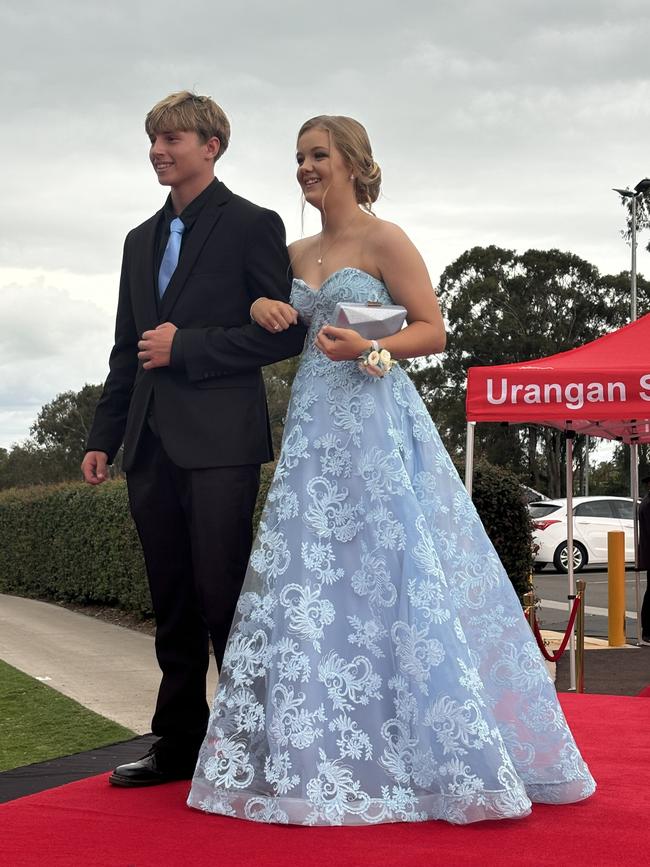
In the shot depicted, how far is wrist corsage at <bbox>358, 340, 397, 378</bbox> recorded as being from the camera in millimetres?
3549

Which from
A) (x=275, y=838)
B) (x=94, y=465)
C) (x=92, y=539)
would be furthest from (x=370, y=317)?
(x=92, y=539)

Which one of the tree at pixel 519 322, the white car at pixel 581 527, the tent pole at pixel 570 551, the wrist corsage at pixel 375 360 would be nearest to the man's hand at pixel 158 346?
the wrist corsage at pixel 375 360

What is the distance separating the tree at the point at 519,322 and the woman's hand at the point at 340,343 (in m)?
41.6

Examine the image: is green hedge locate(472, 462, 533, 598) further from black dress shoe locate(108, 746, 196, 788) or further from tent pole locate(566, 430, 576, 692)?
black dress shoe locate(108, 746, 196, 788)

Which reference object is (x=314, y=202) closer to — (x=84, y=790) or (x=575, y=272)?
(x=84, y=790)

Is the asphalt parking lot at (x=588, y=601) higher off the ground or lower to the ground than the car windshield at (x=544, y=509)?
lower

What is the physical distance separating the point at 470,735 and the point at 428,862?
0.41 m

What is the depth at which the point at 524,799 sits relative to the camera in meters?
3.31

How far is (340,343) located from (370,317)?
0.49ft

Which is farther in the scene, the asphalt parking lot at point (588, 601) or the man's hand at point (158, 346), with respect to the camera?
the asphalt parking lot at point (588, 601)

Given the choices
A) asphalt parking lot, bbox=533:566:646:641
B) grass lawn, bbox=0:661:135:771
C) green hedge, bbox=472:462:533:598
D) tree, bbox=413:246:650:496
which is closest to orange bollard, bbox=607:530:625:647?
green hedge, bbox=472:462:533:598

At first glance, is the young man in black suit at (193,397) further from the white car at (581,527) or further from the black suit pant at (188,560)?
the white car at (581,527)

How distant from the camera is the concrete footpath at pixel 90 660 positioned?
7461 millimetres

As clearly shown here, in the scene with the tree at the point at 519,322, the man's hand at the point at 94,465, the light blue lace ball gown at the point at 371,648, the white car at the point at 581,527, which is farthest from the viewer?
the tree at the point at 519,322
